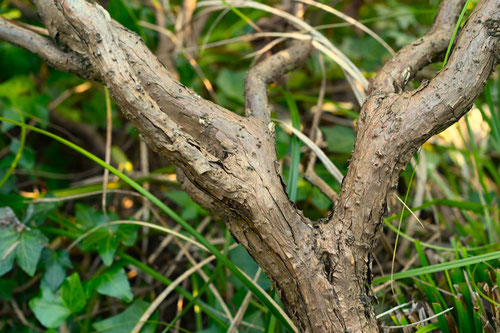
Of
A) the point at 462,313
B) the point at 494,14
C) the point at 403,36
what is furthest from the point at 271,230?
the point at 403,36

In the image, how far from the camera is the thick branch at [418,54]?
0.81 meters

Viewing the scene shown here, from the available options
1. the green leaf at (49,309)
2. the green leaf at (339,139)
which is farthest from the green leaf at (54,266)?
the green leaf at (339,139)

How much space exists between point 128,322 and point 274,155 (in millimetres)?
565

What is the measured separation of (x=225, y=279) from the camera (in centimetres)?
113

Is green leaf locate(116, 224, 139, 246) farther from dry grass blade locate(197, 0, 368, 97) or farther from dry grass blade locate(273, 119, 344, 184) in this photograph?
dry grass blade locate(197, 0, 368, 97)

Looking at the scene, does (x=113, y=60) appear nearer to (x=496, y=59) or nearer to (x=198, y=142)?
(x=198, y=142)

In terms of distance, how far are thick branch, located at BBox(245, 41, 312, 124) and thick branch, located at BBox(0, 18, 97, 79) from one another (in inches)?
12.4

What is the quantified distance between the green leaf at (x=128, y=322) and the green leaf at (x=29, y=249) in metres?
0.21

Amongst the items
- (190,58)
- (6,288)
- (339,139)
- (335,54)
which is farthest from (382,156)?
(6,288)

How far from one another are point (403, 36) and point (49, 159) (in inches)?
56.6

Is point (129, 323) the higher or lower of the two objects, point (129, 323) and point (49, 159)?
the lower

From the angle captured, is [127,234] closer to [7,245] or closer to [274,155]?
[7,245]

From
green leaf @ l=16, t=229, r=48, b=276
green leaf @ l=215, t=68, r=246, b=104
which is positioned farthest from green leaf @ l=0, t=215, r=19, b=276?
green leaf @ l=215, t=68, r=246, b=104

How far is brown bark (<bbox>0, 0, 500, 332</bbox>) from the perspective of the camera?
2.18ft
